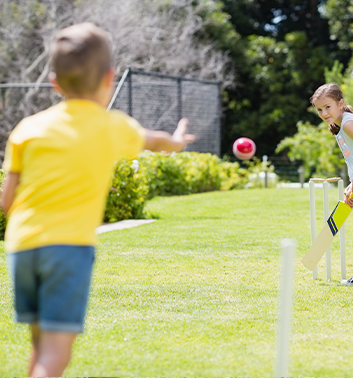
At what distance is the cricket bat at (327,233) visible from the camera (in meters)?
4.94

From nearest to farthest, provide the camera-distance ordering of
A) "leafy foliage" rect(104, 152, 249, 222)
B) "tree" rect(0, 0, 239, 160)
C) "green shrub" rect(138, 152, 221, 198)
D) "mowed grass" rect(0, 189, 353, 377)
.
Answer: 1. "mowed grass" rect(0, 189, 353, 377)
2. "leafy foliage" rect(104, 152, 249, 222)
3. "green shrub" rect(138, 152, 221, 198)
4. "tree" rect(0, 0, 239, 160)

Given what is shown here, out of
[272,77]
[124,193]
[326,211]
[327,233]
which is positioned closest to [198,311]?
[327,233]

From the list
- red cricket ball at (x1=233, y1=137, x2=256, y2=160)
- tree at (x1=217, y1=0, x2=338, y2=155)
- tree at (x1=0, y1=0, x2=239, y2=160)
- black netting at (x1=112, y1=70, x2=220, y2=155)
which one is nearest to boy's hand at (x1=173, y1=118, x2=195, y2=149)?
red cricket ball at (x1=233, y1=137, x2=256, y2=160)

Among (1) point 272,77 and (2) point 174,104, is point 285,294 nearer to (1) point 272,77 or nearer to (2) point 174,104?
(2) point 174,104

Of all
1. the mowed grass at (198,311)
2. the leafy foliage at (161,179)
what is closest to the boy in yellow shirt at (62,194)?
the mowed grass at (198,311)

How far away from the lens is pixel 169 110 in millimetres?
16562

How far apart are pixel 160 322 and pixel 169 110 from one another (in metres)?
13.0

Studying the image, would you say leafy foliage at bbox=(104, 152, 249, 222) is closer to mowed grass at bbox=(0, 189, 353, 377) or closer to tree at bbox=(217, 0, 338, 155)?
mowed grass at bbox=(0, 189, 353, 377)

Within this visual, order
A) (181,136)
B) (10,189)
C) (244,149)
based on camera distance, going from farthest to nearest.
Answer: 1. (244,149)
2. (181,136)
3. (10,189)

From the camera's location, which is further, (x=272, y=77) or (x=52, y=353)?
(x=272, y=77)

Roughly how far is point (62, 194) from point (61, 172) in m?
0.09

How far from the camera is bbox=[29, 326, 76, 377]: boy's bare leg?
2107 millimetres

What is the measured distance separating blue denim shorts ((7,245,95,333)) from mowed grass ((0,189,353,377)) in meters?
1.02

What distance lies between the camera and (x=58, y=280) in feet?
6.97
